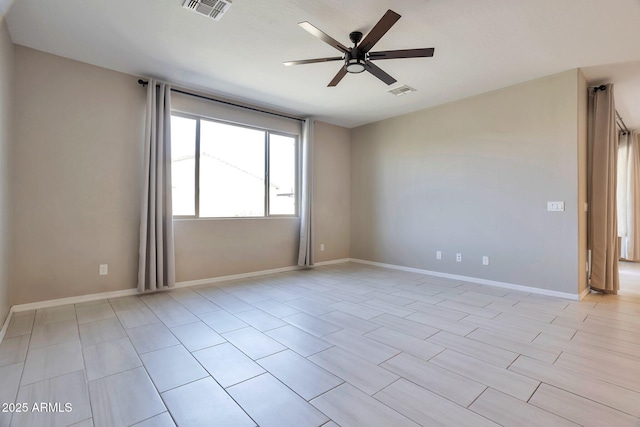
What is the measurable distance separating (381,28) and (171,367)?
2.88 metres

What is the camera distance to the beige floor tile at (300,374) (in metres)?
1.75

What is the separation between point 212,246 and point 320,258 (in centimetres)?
216

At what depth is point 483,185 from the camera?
4277 mm

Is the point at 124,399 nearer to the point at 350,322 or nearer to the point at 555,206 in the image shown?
the point at 350,322

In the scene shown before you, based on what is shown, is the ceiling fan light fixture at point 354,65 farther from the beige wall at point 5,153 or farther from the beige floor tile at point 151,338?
the beige wall at point 5,153

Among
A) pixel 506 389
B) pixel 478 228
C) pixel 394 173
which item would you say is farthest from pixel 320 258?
pixel 506 389

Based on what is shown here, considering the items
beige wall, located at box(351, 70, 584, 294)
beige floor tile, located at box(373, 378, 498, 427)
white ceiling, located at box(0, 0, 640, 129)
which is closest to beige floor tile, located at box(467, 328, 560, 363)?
beige floor tile, located at box(373, 378, 498, 427)

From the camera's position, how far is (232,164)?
4.66 metres

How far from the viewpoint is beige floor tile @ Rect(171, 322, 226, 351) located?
2324 mm

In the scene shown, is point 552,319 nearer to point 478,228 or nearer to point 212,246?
point 478,228

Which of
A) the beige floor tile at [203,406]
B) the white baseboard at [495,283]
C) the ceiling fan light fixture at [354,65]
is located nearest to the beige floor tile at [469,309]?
the white baseboard at [495,283]

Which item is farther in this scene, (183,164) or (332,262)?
(332,262)

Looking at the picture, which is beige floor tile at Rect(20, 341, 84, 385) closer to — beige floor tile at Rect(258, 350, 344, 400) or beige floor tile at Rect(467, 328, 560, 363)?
beige floor tile at Rect(258, 350, 344, 400)

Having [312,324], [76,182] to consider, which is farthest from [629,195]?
[76,182]
